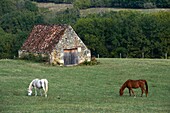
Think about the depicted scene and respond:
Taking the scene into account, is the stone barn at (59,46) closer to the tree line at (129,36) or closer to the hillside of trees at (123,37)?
the hillside of trees at (123,37)


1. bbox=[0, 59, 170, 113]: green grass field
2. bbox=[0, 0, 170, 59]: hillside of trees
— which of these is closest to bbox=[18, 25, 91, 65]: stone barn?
bbox=[0, 59, 170, 113]: green grass field

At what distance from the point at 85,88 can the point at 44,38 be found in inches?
881

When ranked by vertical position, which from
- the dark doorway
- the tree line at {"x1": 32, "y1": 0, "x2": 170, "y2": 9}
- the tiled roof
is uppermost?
the tree line at {"x1": 32, "y1": 0, "x2": 170, "y2": 9}

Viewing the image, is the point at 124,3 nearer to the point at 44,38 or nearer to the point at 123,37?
the point at 123,37

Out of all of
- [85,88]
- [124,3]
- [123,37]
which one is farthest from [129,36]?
[85,88]

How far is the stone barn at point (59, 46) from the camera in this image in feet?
191

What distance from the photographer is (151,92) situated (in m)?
38.0

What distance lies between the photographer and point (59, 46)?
191 ft

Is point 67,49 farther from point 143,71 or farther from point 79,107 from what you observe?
point 79,107

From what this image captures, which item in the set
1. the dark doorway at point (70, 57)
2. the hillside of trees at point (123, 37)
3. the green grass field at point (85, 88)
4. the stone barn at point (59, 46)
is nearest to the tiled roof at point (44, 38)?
the stone barn at point (59, 46)

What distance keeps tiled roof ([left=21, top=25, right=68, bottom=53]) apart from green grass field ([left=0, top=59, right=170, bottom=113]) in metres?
3.03

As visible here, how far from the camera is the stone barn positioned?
5820 centimetres

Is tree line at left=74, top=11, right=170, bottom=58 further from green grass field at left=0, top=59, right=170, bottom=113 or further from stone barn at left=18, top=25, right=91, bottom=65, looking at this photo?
green grass field at left=0, top=59, right=170, bottom=113

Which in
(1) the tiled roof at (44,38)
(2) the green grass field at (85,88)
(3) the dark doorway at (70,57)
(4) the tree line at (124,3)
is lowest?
(2) the green grass field at (85,88)
